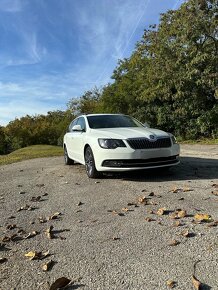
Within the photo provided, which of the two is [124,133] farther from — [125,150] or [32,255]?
[32,255]

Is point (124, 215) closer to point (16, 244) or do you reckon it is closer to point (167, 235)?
point (167, 235)

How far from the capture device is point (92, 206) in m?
6.14

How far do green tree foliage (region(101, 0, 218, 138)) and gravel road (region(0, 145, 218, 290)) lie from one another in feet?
44.5

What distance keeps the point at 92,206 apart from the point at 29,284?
2711 mm

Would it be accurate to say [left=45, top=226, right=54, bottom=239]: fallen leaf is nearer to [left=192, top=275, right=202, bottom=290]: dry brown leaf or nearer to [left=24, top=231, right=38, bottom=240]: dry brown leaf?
[left=24, top=231, right=38, bottom=240]: dry brown leaf

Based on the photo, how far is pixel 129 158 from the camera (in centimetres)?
785

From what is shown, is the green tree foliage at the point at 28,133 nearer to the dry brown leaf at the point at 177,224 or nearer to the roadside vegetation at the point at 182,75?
the roadside vegetation at the point at 182,75

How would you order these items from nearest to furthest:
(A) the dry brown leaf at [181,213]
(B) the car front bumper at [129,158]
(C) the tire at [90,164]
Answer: (A) the dry brown leaf at [181,213] < (B) the car front bumper at [129,158] < (C) the tire at [90,164]

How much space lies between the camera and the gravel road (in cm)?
352

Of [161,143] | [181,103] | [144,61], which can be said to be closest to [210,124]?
[181,103]

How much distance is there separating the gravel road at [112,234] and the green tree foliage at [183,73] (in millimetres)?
13549

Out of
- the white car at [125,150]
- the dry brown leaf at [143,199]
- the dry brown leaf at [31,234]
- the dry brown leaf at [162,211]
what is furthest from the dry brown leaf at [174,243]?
the white car at [125,150]

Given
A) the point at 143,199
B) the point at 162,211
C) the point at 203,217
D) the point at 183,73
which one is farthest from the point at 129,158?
the point at 183,73

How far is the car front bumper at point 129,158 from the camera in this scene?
7.86 metres
